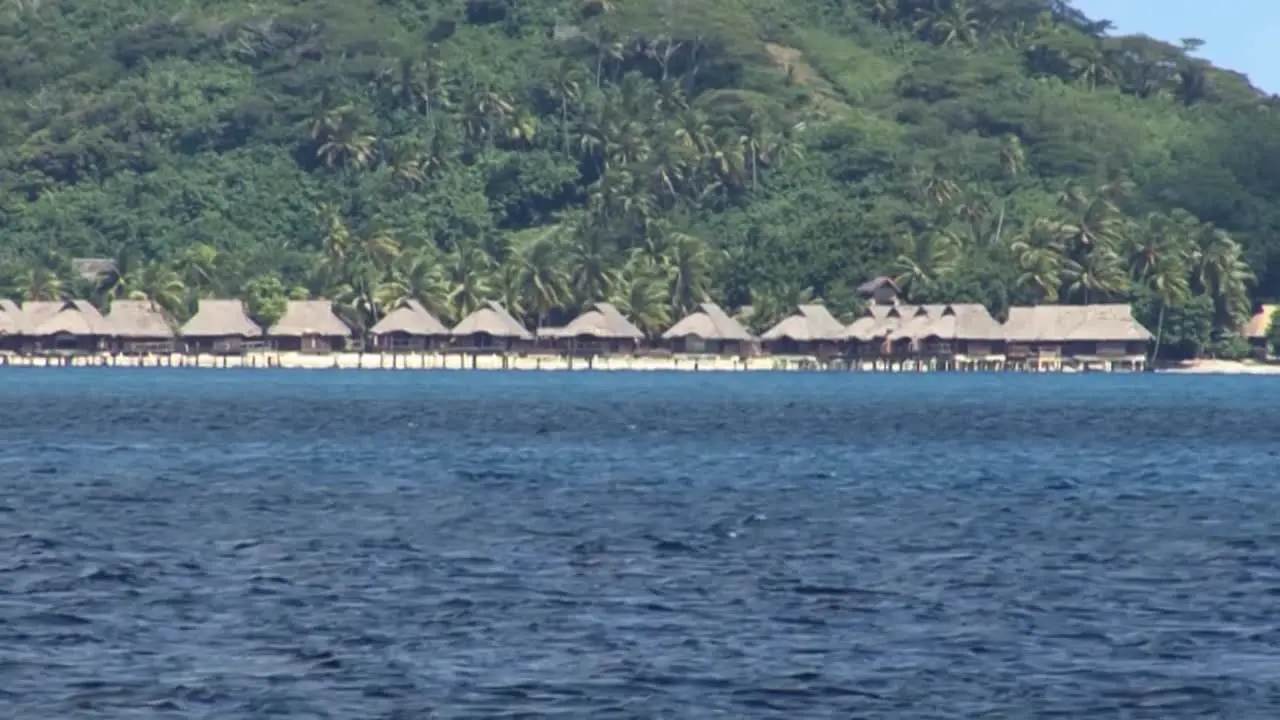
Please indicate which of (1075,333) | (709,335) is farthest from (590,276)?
(1075,333)

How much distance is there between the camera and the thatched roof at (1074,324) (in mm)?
144375

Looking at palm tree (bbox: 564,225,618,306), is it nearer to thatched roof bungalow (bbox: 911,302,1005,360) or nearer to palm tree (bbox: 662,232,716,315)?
palm tree (bbox: 662,232,716,315)

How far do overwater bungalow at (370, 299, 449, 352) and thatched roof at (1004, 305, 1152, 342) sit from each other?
3659cm

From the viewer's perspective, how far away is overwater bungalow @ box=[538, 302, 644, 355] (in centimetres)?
14612

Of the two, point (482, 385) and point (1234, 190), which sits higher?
point (1234, 190)

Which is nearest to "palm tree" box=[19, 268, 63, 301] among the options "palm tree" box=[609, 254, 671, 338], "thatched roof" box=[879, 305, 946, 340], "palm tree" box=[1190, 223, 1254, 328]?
"palm tree" box=[609, 254, 671, 338]

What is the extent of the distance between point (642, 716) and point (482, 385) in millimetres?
103480

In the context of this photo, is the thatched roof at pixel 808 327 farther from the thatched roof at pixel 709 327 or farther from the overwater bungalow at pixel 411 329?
the overwater bungalow at pixel 411 329

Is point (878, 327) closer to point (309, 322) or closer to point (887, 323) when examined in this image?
point (887, 323)

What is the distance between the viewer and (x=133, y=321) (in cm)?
14750

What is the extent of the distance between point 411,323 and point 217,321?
13.0 m

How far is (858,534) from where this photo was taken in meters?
40.4

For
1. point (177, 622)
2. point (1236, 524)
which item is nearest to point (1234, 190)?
point (1236, 524)

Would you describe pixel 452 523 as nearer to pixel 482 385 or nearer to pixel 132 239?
pixel 482 385
